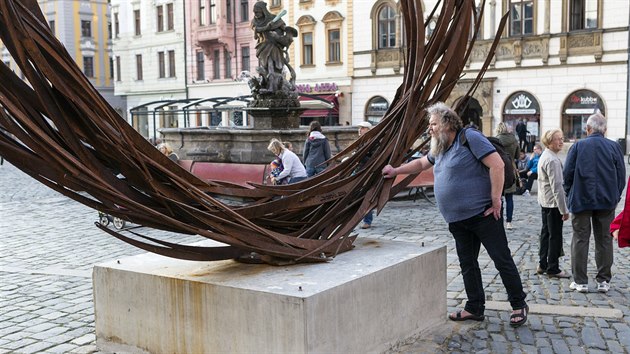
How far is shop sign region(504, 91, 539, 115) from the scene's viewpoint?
1153 inches

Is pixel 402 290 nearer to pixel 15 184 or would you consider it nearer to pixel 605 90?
pixel 15 184

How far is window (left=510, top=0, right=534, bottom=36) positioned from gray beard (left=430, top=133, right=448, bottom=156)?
25.7 m

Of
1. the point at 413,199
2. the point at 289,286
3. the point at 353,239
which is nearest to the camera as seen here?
the point at 289,286

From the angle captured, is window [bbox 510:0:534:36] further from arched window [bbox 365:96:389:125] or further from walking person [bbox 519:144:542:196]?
walking person [bbox 519:144:542:196]

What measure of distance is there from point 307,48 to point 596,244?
31.6 m

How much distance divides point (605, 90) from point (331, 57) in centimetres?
1377

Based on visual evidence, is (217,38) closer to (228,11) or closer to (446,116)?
(228,11)

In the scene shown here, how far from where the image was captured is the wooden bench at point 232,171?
1365 centimetres

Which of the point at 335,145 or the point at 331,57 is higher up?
the point at 331,57

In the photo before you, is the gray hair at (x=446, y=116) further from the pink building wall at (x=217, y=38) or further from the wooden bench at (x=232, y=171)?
the pink building wall at (x=217, y=38)

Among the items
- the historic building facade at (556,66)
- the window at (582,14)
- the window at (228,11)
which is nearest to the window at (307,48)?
the window at (228,11)

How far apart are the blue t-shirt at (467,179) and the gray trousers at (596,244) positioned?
181 centimetres

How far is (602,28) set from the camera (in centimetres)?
2717

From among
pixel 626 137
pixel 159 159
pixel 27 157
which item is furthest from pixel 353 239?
pixel 626 137
